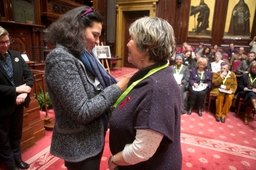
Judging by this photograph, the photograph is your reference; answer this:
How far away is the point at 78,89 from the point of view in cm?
86

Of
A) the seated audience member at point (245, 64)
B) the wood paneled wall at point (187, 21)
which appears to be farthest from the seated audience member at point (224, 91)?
the wood paneled wall at point (187, 21)

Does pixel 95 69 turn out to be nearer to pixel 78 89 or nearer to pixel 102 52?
pixel 78 89

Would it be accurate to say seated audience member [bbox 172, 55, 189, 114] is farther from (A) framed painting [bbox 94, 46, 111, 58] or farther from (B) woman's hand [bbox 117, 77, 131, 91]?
(B) woman's hand [bbox 117, 77, 131, 91]

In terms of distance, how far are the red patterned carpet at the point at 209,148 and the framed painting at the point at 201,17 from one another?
5283 millimetres

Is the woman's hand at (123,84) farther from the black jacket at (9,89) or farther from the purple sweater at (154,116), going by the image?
the black jacket at (9,89)

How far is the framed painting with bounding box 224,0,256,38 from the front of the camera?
7.23 meters

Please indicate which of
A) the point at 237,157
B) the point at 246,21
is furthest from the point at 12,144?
the point at 246,21

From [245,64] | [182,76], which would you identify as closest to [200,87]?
[182,76]

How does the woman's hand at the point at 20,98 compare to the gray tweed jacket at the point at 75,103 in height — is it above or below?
below

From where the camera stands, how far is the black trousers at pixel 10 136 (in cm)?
193

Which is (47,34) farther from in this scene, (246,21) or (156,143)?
(246,21)

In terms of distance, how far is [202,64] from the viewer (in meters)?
4.25

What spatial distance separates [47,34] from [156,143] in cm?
79

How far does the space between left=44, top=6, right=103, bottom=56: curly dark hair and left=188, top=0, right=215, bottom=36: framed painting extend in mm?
8101
